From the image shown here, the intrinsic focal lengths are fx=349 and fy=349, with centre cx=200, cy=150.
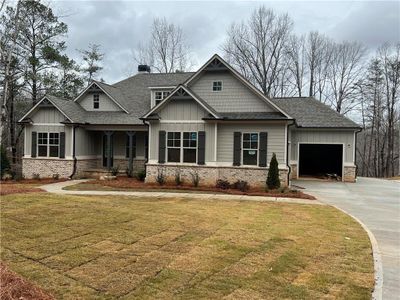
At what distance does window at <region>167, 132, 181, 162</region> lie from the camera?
18.2 metres

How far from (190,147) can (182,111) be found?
6.27ft

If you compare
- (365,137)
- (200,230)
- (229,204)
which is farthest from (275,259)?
(365,137)

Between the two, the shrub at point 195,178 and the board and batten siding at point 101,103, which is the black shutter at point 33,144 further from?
the shrub at point 195,178

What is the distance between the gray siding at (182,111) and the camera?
58.6 ft

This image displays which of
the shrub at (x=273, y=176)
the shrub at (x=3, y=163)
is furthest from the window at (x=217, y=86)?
the shrub at (x=3, y=163)

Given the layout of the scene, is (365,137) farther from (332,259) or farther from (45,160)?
(332,259)

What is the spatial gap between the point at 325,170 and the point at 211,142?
12.4 m

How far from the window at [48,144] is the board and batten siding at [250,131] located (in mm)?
10142

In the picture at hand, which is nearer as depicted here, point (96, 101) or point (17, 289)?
point (17, 289)

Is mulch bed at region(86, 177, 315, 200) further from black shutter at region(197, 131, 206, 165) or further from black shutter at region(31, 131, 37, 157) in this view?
black shutter at region(31, 131, 37, 157)

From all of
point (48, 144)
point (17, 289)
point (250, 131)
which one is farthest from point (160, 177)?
point (17, 289)

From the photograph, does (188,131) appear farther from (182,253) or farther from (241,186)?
(182,253)

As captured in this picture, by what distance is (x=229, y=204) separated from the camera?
1235 centimetres

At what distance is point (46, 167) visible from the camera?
21.3m
